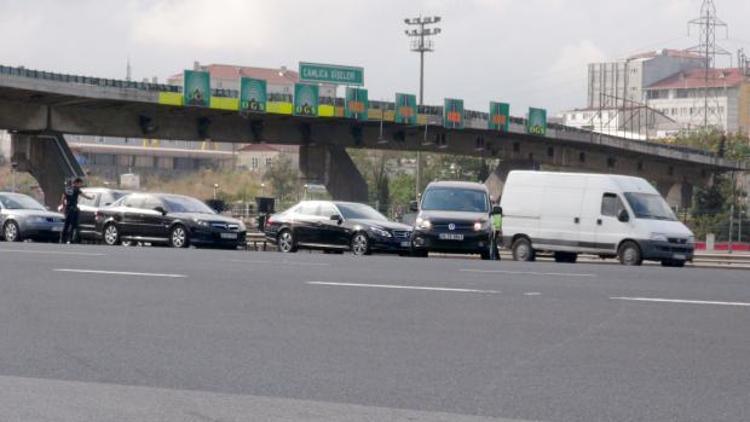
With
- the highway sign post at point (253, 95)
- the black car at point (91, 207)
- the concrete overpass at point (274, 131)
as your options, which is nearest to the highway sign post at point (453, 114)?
the concrete overpass at point (274, 131)

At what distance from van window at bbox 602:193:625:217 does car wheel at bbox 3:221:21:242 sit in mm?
16477

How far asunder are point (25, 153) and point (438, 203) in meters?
29.2

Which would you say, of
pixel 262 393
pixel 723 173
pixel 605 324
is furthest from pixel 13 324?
pixel 723 173

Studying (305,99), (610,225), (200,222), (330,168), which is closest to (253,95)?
(305,99)

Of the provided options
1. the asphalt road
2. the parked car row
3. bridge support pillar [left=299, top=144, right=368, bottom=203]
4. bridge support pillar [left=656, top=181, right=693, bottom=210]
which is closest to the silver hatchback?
the parked car row

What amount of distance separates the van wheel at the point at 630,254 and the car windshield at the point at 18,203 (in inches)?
690

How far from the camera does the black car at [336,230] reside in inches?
1347

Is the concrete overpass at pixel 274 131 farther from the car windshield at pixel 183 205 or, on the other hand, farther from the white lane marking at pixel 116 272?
the white lane marking at pixel 116 272

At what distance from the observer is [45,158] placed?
189 feet

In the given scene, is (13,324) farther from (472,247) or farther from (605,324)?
(472,247)

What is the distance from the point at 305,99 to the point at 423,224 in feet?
107

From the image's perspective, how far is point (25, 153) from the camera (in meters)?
57.1

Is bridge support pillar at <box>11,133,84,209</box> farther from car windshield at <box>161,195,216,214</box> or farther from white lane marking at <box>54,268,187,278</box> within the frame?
white lane marking at <box>54,268,187,278</box>

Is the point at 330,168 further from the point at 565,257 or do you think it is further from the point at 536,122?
the point at 565,257
